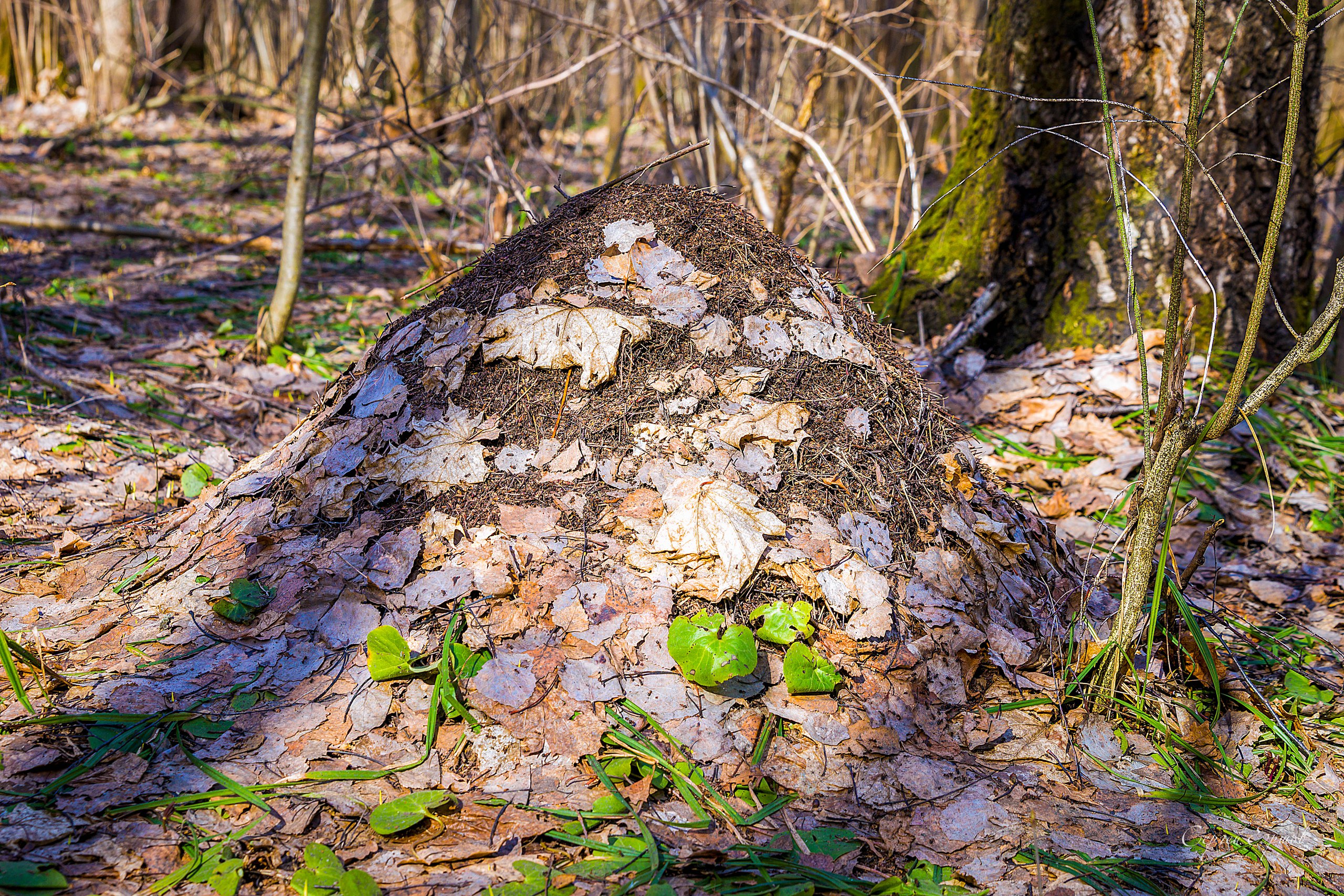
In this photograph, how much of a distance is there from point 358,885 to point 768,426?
1.47 m

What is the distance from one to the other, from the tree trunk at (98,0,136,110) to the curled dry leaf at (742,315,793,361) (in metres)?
12.0

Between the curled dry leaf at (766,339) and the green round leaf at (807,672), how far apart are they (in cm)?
90

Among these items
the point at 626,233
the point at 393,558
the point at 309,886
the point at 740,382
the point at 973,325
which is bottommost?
the point at 309,886

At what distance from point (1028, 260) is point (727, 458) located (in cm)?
259

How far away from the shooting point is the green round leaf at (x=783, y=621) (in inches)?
78.4

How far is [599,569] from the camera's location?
6.89 feet

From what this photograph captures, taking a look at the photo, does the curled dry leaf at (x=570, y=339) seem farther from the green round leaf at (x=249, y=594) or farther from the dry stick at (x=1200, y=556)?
the dry stick at (x=1200, y=556)

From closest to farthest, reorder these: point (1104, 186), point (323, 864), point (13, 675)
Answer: point (323, 864)
point (13, 675)
point (1104, 186)

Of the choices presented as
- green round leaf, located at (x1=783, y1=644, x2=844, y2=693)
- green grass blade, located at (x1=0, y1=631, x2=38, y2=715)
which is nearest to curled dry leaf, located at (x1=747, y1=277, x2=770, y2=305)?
green round leaf, located at (x1=783, y1=644, x2=844, y2=693)

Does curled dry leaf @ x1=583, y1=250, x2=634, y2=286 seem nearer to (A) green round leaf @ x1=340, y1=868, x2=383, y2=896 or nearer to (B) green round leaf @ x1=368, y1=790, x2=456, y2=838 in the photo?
(B) green round leaf @ x1=368, y1=790, x2=456, y2=838

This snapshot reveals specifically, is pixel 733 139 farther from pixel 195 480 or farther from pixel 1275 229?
pixel 1275 229

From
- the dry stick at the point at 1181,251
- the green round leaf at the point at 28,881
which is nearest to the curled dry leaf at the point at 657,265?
the dry stick at the point at 1181,251

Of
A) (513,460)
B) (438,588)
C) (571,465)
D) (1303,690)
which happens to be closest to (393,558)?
(438,588)

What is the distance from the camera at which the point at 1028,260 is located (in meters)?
4.01
